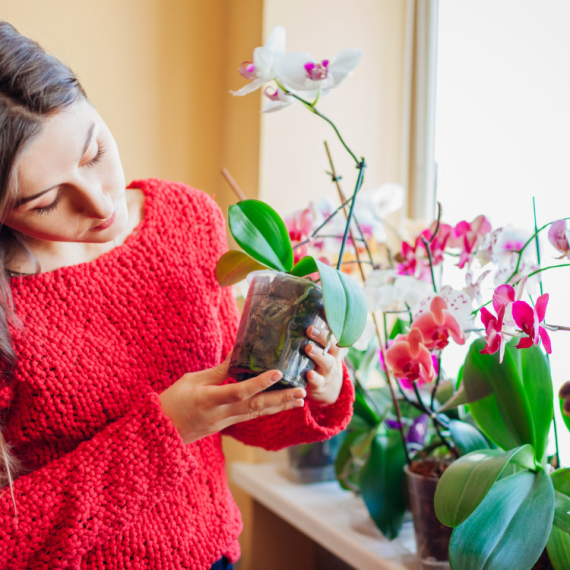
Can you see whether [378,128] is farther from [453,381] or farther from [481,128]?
[453,381]

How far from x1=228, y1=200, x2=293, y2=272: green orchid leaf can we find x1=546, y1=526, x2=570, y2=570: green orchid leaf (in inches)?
18.3

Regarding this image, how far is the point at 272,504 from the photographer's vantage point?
129 centimetres

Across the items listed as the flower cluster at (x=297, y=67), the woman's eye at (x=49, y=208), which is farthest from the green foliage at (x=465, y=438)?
the woman's eye at (x=49, y=208)

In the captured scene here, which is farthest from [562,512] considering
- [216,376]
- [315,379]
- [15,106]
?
[15,106]

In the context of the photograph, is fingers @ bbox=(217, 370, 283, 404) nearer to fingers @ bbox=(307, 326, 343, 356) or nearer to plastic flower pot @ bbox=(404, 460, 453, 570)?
fingers @ bbox=(307, 326, 343, 356)

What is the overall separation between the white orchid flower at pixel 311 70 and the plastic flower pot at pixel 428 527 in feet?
1.99

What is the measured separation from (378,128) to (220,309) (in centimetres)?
81

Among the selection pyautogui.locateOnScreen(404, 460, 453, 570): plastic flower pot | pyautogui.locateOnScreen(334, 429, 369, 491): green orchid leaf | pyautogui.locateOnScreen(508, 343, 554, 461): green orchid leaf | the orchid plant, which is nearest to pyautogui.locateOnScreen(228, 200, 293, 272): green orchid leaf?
the orchid plant

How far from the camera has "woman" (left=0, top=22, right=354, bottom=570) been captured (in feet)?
2.06

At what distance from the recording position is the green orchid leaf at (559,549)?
0.68 metres

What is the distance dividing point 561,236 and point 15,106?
0.64 metres

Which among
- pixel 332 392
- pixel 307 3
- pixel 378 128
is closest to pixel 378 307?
pixel 332 392

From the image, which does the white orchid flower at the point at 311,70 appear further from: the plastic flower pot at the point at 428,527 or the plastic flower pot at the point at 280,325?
the plastic flower pot at the point at 428,527

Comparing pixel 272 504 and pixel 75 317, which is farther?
pixel 272 504
